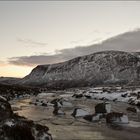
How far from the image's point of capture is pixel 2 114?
1012 inches

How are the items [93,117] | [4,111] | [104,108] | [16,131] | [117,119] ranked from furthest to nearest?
1. [104,108]
2. [93,117]
3. [117,119]
4. [4,111]
5. [16,131]

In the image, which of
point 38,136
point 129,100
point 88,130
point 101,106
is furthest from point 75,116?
point 129,100

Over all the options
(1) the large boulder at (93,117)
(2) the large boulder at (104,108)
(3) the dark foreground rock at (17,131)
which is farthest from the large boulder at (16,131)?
(2) the large boulder at (104,108)

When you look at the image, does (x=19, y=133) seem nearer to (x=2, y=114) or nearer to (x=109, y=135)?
(x=2, y=114)

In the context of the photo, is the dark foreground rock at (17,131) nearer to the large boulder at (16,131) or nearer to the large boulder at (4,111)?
the large boulder at (16,131)

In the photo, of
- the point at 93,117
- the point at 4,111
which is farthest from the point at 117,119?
the point at 4,111

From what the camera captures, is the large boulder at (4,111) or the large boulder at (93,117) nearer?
the large boulder at (4,111)

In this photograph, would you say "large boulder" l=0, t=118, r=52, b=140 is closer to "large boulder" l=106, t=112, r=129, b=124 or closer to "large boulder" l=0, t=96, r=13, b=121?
"large boulder" l=0, t=96, r=13, b=121

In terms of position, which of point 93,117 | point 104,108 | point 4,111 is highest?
point 4,111

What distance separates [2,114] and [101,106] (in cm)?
1720

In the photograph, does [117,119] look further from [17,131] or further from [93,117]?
[17,131]

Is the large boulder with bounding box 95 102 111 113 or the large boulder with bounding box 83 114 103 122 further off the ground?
the large boulder with bounding box 95 102 111 113

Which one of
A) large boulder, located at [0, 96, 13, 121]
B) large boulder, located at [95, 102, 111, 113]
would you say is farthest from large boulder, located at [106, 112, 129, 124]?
large boulder, located at [0, 96, 13, 121]

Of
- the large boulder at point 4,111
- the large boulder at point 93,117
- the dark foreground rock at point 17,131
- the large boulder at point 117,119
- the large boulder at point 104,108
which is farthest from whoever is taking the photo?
the large boulder at point 104,108
